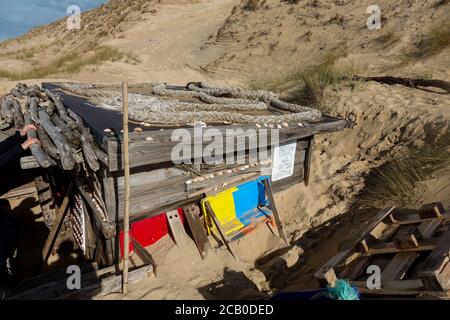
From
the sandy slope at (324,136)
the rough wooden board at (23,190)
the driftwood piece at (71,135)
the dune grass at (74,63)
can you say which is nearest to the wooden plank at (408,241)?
the sandy slope at (324,136)

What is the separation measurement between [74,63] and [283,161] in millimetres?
14681

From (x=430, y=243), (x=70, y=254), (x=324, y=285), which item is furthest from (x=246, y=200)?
(x=70, y=254)

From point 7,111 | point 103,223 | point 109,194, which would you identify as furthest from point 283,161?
point 7,111

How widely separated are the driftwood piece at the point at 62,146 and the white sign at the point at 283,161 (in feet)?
10.6

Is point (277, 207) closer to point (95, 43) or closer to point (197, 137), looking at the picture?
point (197, 137)

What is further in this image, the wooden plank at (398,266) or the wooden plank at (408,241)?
the wooden plank at (408,241)

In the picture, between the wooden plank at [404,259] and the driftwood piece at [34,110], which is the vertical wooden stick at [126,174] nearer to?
the driftwood piece at [34,110]

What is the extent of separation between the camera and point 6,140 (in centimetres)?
501

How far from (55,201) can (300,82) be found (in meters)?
7.11

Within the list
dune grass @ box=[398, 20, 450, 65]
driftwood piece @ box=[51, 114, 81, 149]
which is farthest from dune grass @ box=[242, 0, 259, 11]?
driftwood piece @ box=[51, 114, 81, 149]

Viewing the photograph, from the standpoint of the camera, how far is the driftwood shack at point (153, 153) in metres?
3.78

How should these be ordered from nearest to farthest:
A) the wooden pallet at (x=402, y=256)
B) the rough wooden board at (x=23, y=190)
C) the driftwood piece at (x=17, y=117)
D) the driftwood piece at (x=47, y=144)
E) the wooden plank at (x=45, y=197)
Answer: the wooden pallet at (x=402, y=256) < the driftwood piece at (x=47, y=144) < the driftwood piece at (x=17, y=117) < the wooden plank at (x=45, y=197) < the rough wooden board at (x=23, y=190)

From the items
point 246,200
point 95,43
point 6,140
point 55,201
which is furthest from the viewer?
point 95,43

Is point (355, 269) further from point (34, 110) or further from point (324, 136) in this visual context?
point (34, 110)
